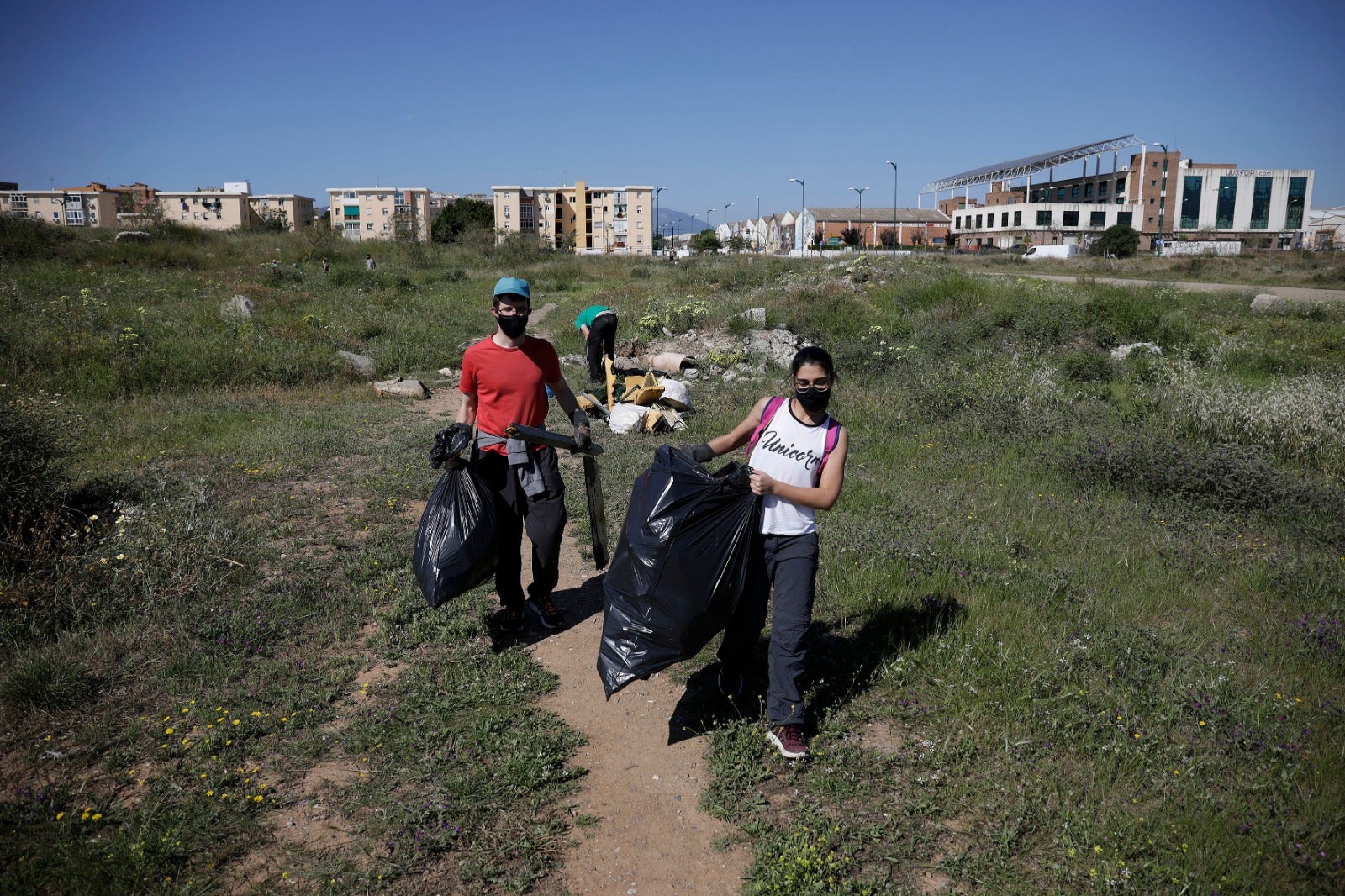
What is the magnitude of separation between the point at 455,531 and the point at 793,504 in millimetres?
1646

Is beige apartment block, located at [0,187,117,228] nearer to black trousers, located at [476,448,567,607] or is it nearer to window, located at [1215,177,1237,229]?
black trousers, located at [476,448,567,607]

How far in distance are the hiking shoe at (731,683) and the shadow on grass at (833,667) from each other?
33mm

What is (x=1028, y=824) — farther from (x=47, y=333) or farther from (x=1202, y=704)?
(x=47, y=333)

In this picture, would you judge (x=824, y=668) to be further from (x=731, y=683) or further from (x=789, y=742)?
Result: (x=789, y=742)

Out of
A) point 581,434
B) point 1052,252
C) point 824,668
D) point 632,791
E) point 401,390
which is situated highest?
point 1052,252

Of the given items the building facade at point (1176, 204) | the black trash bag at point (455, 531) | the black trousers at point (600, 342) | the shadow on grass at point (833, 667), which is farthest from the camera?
the building facade at point (1176, 204)

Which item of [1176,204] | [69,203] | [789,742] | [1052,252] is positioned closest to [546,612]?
[789,742]

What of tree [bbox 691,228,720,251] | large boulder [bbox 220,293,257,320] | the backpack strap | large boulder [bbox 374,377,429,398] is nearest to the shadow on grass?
the backpack strap

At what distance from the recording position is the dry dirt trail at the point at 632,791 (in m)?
2.65

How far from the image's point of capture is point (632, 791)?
3.08 metres

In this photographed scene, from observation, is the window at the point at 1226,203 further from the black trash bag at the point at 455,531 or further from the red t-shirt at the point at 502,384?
the black trash bag at the point at 455,531

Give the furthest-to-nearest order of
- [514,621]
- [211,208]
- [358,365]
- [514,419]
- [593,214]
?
[593,214], [211,208], [358,365], [514,621], [514,419]

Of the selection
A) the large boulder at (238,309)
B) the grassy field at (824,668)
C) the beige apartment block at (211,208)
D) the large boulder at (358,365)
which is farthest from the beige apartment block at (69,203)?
the grassy field at (824,668)

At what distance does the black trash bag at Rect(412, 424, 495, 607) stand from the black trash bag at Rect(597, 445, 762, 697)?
93cm
